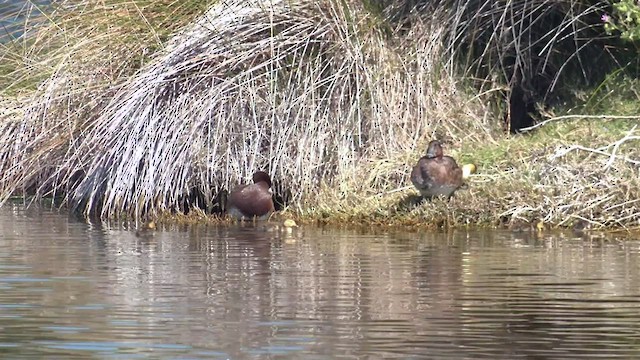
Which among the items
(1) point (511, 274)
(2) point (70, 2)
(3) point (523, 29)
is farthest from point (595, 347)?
(2) point (70, 2)

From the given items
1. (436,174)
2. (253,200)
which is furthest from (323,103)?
(436,174)

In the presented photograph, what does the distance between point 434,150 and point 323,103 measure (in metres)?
1.23

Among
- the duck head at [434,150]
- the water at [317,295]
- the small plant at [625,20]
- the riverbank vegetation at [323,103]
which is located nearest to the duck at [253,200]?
the riverbank vegetation at [323,103]

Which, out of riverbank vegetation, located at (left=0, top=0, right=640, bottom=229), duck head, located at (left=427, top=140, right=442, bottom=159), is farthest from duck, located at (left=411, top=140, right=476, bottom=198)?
riverbank vegetation, located at (left=0, top=0, right=640, bottom=229)

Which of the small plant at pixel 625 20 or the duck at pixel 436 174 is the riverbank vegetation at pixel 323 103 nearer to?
the duck at pixel 436 174

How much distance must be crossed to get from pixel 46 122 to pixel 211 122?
1670 mm

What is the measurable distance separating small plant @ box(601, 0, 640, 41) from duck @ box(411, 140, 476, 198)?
1679 mm

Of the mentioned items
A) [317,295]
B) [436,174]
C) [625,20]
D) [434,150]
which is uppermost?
[625,20]

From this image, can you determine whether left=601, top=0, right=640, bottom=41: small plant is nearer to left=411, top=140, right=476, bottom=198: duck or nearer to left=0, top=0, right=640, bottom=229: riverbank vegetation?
left=0, top=0, right=640, bottom=229: riverbank vegetation

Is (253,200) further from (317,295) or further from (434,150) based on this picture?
(317,295)

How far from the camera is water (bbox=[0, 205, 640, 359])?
6.09 m

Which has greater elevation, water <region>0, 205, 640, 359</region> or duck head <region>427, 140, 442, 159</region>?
duck head <region>427, 140, 442, 159</region>

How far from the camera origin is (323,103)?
12445 mm

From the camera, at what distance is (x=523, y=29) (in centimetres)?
1337
